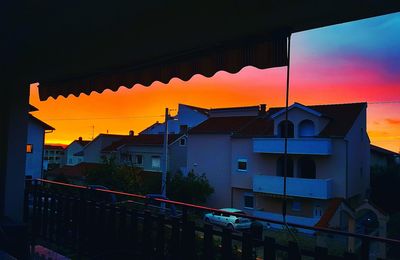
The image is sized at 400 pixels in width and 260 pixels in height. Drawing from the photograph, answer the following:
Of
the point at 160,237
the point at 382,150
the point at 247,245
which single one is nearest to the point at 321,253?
the point at 247,245

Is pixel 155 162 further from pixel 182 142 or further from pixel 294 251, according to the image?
pixel 294 251

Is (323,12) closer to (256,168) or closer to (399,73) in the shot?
(399,73)

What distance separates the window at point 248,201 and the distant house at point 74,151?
21629 mm

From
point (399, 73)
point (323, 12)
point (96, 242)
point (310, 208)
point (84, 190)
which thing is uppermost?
point (399, 73)

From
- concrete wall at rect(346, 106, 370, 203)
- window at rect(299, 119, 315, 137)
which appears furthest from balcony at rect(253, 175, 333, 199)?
window at rect(299, 119, 315, 137)

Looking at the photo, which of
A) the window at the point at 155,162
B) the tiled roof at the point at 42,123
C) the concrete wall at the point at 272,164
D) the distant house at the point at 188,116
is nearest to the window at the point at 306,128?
the concrete wall at the point at 272,164

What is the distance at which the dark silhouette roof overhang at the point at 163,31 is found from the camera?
1503 mm

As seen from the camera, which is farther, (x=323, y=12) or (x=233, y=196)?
(x=233, y=196)

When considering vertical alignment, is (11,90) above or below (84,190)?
above

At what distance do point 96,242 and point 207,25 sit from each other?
2.13 metres

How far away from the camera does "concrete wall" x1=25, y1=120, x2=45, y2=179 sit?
21344mm

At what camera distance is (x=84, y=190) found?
3.30m

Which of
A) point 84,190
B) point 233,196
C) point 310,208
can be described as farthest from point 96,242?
point 233,196

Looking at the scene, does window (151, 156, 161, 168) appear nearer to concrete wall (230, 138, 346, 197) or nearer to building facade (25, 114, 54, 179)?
concrete wall (230, 138, 346, 197)
